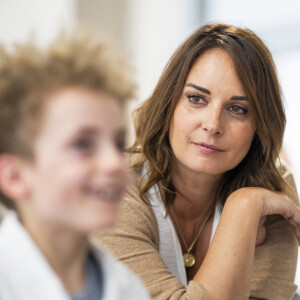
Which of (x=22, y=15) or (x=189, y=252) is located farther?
(x=22, y=15)

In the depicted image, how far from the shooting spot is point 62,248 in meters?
0.57

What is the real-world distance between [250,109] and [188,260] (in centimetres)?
39

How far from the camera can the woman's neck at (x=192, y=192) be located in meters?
Result: 1.32

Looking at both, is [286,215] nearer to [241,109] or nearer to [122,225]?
[241,109]

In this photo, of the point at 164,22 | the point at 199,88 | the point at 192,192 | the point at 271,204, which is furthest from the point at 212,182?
the point at 164,22

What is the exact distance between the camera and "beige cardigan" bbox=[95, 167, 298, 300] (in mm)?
1084

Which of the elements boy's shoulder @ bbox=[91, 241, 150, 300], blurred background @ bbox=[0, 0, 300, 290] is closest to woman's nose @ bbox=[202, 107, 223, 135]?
boy's shoulder @ bbox=[91, 241, 150, 300]

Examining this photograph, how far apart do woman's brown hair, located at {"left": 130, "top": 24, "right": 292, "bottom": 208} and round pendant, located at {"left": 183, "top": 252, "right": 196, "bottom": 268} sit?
0.46 ft

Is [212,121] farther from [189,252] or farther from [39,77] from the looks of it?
[39,77]

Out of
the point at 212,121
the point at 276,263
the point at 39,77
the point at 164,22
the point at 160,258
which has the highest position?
the point at 39,77

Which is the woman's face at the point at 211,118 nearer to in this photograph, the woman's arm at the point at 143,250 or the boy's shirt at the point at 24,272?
the woman's arm at the point at 143,250

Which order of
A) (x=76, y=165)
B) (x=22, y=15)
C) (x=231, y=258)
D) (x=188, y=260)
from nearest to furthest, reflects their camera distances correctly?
(x=76, y=165), (x=231, y=258), (x=188, y=260), (x=22, y=15)

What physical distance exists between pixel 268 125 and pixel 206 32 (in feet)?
0.83

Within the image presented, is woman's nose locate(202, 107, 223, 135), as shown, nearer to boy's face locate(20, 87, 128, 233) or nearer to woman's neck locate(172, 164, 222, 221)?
woman's neck locate(172, 164, 222, 221)
